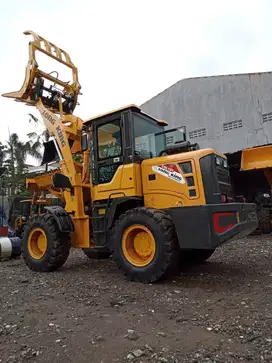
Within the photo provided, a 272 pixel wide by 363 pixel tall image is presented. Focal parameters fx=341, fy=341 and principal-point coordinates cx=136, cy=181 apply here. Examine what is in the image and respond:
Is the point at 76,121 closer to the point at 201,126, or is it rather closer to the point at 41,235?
the point at 41,235

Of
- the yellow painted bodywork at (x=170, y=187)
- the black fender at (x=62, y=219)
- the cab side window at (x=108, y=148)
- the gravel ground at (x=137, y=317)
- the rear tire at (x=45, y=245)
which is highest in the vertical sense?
the cab side window at (x=108, y=148)

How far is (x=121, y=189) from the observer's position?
5641 millimetres

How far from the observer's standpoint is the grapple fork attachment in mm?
7105

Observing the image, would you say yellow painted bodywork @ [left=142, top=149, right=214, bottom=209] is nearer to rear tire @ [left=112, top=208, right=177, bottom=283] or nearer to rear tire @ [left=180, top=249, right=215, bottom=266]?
rear tire @ [left=112, top=208, right=177, bottom=283]

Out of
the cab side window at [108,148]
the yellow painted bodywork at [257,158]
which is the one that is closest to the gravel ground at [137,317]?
the cab side window at [108,148]

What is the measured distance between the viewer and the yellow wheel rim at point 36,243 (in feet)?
21.0

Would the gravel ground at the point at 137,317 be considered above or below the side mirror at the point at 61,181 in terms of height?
below

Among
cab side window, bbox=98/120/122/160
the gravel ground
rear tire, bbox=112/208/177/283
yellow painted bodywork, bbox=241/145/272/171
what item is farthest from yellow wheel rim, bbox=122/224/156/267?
yellow painted bodywork, bbox=241/145/272/171

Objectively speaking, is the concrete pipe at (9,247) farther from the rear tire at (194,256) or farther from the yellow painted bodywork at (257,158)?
the yellow painted bodywork at (257,158)

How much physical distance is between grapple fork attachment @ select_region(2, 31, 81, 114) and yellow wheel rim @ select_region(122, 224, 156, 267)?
11.5ft

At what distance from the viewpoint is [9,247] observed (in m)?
8.32

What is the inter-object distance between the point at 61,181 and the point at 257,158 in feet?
19.3

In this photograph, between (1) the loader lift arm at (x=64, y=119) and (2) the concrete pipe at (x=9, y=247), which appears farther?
(2) the concrete pipe at (x=9, y=247)

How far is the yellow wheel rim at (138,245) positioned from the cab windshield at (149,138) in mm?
1261
